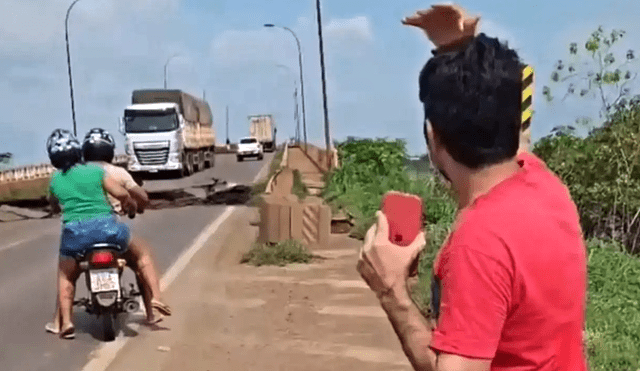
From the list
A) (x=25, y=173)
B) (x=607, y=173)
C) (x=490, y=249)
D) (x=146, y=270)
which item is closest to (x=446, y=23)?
(x=490, y=249)

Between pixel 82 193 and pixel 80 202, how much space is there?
7 cm

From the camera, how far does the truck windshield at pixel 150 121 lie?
45.0 meters

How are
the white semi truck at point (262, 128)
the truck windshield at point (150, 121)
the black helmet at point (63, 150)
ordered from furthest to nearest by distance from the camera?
the white semi truck at point (262, 128) < the truck windshield at point (150, 121) < the black helmet at point (63, 150)

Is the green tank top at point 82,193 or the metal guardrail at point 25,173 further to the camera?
the metal guardrail at point 25,173

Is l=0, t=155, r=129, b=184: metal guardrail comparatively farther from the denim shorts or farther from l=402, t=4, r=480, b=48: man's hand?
l=402, t=4, r=480, b=48: man's hand

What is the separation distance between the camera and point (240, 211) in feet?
89.5

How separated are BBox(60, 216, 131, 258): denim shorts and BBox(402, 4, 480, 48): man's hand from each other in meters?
6.94

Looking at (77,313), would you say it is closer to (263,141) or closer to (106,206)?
(106,206)

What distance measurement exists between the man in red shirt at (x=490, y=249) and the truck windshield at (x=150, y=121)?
43253mm

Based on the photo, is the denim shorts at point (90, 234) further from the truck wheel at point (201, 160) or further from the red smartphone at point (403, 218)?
the truck wheel at point (201, 160)

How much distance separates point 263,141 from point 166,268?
87888 mm

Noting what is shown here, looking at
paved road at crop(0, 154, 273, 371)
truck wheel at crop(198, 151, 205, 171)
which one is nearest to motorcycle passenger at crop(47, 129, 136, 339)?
paved road at crop(0, 154, 273, 371)

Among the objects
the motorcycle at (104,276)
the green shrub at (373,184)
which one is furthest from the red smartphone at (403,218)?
the green shrub at (373,184)

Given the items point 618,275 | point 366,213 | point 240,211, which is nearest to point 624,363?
point 618,275
